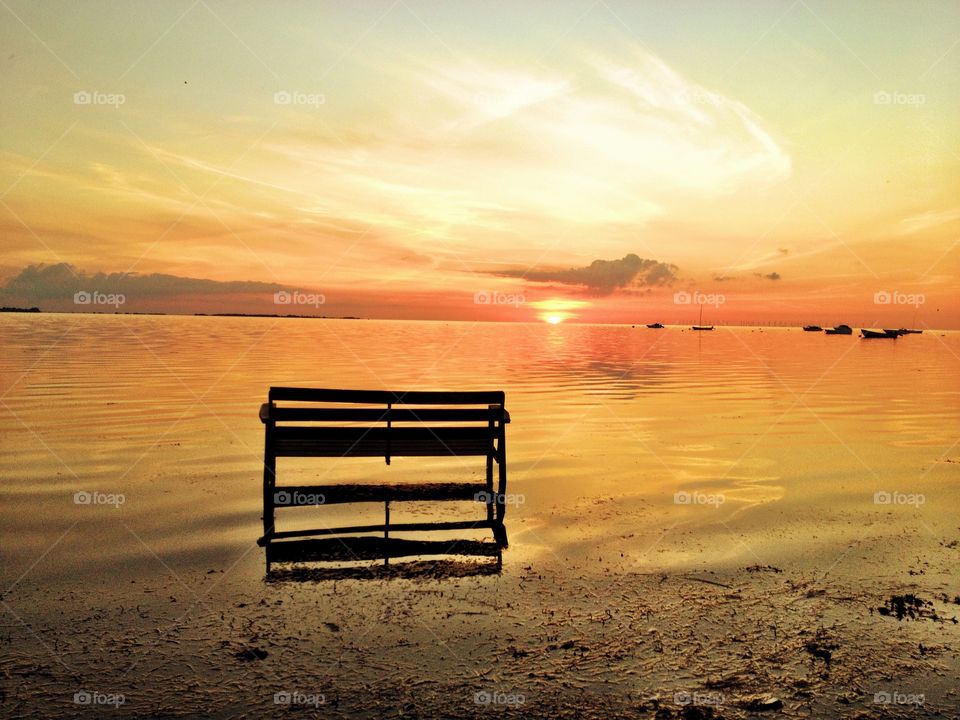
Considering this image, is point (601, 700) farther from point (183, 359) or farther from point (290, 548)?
point (183, 359)

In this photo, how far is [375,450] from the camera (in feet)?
28.5

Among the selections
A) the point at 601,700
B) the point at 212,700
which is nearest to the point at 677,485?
the point at 601,700

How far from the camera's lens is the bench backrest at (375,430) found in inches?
328

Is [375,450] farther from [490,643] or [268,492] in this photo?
[490,643]

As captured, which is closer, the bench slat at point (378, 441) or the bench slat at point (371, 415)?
the bench slat at point (371, 415)

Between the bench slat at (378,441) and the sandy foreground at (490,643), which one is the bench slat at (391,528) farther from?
the bench slat at (378,441)

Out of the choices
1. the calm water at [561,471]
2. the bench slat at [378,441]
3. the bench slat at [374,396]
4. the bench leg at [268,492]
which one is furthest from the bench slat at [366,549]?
the bench slat at [374,396]

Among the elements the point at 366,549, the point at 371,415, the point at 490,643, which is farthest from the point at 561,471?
the point at 490,643

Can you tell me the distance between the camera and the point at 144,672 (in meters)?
4.90

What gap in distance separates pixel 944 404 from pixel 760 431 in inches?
516

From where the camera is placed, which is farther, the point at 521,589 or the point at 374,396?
the point at 374,396

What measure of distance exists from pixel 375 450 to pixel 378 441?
13 cm

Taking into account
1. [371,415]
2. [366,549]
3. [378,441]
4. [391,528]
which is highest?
[371,415]

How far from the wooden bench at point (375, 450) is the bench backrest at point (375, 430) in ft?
0.04
